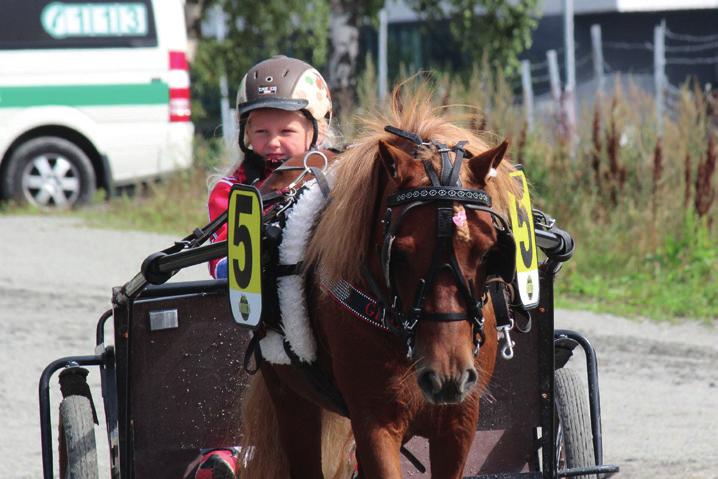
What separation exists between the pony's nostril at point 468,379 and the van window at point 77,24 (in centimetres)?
1157

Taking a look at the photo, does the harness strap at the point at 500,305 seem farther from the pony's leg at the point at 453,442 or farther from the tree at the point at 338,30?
the tree at the point at 338,30

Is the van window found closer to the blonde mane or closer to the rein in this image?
the blonde mane

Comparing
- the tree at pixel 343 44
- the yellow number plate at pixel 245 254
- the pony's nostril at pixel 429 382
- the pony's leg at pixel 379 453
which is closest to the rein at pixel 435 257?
the pony's nostril at pixel 429 382

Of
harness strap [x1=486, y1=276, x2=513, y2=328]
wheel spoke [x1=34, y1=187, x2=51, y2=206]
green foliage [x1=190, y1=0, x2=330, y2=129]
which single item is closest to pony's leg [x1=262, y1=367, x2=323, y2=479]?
harness strap [x1=486, y1=276, x2=513, y2=328]

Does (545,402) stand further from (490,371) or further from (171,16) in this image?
(171,16)

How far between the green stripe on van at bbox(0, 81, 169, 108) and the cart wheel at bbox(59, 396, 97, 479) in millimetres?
9609

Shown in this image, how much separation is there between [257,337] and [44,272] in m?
7.50

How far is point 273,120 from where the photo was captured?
4496mm

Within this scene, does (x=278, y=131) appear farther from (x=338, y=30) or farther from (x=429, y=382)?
(x=338, y=30)

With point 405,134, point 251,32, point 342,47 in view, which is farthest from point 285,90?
point 251,32

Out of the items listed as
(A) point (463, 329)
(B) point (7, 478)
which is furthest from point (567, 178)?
(A) point (463, 329)

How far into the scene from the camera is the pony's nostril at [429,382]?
3.14 m

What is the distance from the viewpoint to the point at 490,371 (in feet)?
12.0

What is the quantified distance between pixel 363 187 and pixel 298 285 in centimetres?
45
